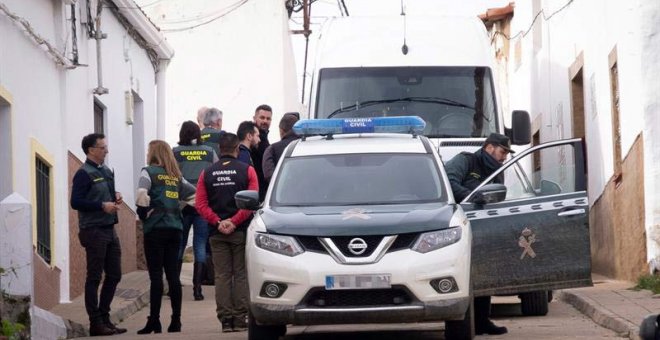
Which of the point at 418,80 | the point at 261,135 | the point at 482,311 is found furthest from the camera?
the point at 418,80

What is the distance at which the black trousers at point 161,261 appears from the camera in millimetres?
12719

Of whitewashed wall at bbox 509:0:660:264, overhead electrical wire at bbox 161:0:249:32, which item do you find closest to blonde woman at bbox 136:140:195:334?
whitewashed wall at bbox 509:0:660:264

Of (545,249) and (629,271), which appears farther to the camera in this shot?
(629,271)

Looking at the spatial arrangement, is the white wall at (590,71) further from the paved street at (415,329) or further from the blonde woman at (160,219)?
the blonde woman at (160,219)

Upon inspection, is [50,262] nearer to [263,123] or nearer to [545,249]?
[263,123]

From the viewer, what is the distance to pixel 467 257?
34.3 feet

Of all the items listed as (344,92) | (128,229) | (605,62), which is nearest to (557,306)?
(344,92)

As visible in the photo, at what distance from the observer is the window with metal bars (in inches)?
593

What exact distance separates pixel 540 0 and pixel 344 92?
39.6 ft

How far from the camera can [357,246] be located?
402 inches

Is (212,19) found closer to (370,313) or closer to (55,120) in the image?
(55,120)

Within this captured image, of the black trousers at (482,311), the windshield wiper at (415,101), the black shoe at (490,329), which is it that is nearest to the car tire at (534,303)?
the black trousers at (482,311)

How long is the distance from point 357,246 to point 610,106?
366 inches

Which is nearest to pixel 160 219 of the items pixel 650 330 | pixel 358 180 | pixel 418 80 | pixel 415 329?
pixel 358 180
